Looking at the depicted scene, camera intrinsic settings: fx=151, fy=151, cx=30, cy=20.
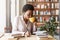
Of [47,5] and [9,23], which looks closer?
[9,23]

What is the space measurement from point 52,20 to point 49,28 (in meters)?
0.12

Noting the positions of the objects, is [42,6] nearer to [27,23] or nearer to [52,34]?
[27,23]

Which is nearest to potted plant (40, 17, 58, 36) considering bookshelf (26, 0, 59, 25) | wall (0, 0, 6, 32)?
wall (0, 0, 6, 32)

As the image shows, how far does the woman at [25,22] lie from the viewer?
2910 millimetres

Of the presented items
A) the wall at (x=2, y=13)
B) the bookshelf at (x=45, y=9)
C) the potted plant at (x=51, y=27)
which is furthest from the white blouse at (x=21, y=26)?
the bookshelf at (x=45, y=9)

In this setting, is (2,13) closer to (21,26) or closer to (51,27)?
(21,26)

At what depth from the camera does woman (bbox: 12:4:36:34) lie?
2910 mm

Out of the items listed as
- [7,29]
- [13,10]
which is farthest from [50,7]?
[7,29]

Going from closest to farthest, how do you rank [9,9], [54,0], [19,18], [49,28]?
[49,28]
[19,18]
[9,9]
[54,0]

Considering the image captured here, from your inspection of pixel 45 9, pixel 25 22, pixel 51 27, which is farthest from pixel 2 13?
pixel 51 27

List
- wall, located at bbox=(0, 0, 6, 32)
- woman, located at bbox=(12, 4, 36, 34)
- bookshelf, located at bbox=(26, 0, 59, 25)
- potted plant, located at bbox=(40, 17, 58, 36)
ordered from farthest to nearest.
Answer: bookshelf, located at bbox=(26, 0, 59, 25) < wall, located at bbox=(0, 0, 6, 32) < woman, located at bbox=(12, 4, 36, 34) < potted plant, located at bbox=(40, 17, 58, 36)

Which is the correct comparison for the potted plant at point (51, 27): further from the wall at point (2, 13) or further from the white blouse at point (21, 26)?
the wall at point (2, 13)

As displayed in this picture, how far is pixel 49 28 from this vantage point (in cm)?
214

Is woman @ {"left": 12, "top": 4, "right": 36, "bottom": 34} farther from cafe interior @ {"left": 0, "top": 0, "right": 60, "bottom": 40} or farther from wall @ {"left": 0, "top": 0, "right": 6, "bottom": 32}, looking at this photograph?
wall @ {"left": 0, "top": 0, "right": 6, "bottom": 32}
